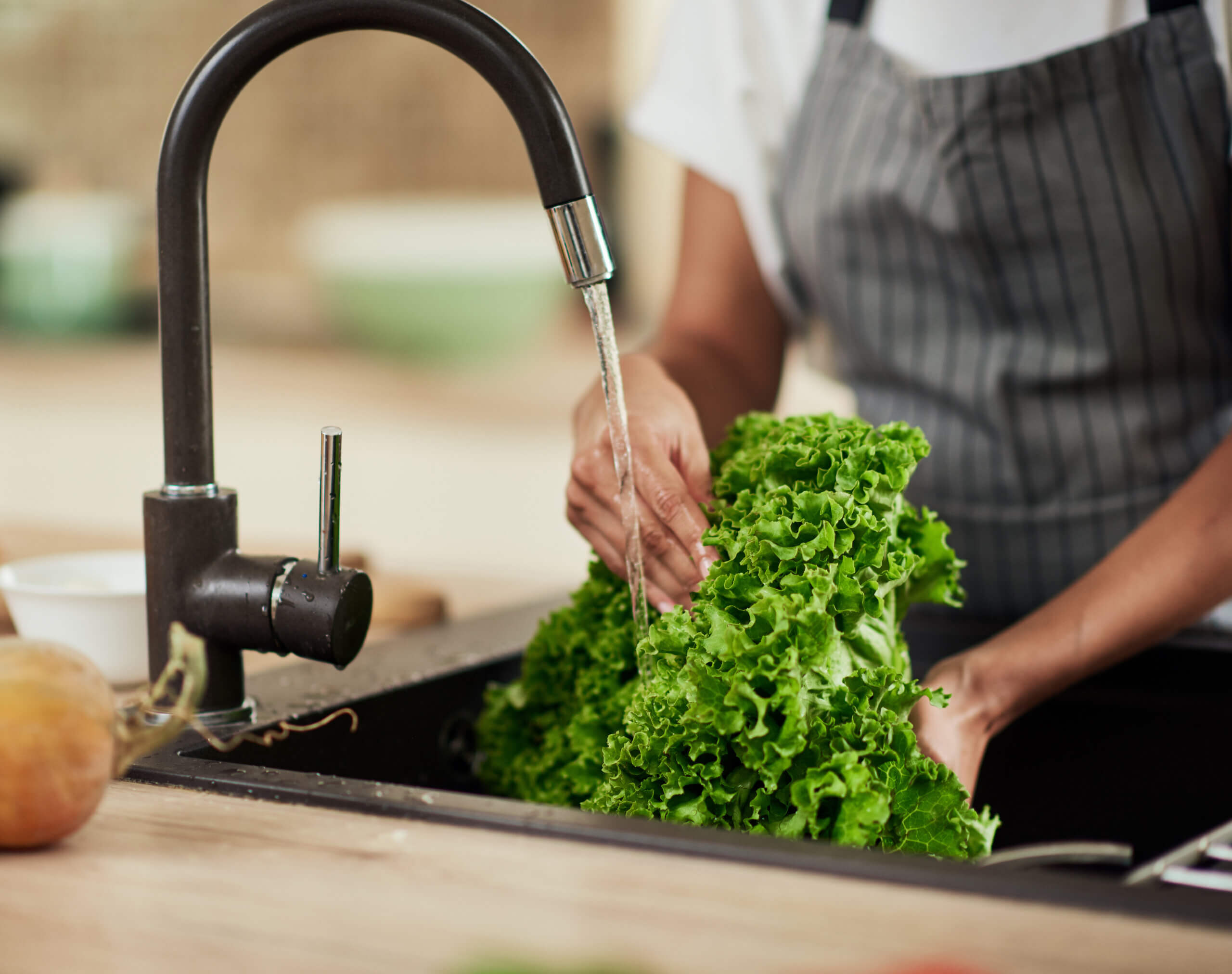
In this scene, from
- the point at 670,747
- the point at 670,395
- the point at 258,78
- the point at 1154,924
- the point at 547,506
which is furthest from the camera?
the point at 258,78

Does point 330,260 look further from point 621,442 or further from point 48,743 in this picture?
point 48,743

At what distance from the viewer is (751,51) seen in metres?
1.64

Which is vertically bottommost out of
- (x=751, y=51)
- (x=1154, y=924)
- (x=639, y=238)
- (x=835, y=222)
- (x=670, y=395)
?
(x=1154, y=924)

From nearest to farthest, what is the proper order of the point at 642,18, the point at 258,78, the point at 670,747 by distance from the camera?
the point at 670,747 → the point at 642,18 → the point at 258,78

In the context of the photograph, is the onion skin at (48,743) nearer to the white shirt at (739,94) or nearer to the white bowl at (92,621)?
the white bowl at (92,621)

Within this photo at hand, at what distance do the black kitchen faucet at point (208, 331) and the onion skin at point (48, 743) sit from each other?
0.76ft

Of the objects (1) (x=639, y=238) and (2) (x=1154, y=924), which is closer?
(2) (x=1154, y=924)

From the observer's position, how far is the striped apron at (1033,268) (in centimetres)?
136

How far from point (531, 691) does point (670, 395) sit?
0.26 meters

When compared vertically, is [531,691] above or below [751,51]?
below

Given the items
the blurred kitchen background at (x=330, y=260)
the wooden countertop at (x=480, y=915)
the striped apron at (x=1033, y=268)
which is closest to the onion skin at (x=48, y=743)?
the wooden countertop at (x=480, y=915)

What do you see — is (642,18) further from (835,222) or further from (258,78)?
(835,222)

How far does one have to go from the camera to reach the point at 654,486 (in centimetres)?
96

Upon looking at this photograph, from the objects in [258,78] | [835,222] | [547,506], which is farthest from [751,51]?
[258,78]
